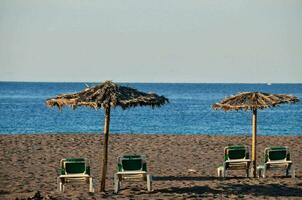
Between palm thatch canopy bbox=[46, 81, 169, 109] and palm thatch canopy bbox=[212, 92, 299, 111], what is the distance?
8.58 ft

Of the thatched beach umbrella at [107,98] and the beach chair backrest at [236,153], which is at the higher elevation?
the thatched beach umbrella at [107,98]

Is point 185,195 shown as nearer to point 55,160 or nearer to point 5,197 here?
point 5,197

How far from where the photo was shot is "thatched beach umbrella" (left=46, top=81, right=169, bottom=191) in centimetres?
1126

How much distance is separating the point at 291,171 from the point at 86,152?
861 cm

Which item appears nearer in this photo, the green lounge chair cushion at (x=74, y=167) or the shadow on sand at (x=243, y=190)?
the shadow on sand at (x=243, y=190)

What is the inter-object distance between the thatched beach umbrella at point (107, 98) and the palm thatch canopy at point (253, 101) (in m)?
2.60

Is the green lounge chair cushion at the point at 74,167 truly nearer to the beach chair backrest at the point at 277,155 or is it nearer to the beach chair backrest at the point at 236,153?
the beach chair backrest at the point at 236,153

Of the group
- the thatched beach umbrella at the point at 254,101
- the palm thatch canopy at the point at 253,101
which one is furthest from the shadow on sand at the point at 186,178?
the palm thatch canopy at the point at 253,101

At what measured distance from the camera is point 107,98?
11.3 metres

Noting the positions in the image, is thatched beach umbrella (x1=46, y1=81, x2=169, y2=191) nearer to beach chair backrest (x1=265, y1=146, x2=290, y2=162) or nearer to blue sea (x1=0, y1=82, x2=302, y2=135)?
beach chair backrest (x1=265, y1=146, x2=290, y2=162)

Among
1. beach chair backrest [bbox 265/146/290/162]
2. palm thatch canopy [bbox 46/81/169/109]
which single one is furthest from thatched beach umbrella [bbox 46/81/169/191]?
beach chair backrest [bbox 265/146/290/162]

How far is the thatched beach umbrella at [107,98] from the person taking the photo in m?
11.3

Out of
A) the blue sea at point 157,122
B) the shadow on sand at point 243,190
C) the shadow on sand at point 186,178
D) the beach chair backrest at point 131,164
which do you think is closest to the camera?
the shadow on sand at point 243,190

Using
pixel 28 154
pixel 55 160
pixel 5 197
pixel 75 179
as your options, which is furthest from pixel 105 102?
pixel 28 154
